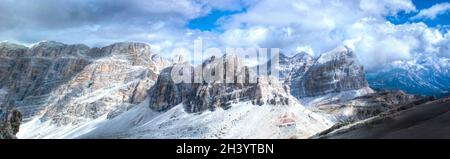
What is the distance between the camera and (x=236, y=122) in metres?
196

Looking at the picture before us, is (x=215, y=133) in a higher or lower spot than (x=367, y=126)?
lower

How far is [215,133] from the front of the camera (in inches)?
7308
